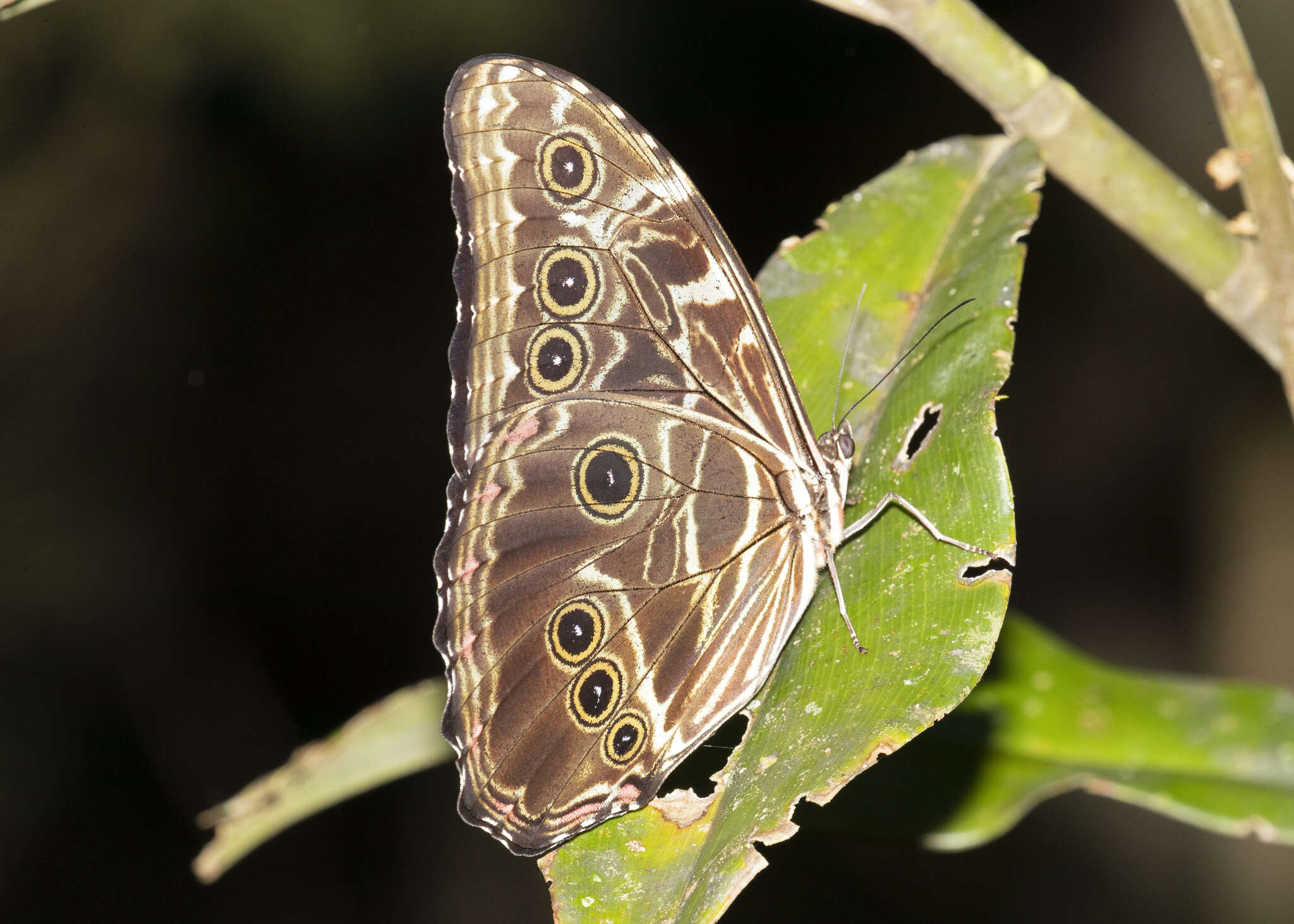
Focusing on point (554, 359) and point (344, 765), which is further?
point (344, 765)

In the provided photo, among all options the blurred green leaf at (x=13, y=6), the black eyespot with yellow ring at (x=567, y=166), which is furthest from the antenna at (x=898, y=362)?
the blurred green leaf at (x=13, y=6)

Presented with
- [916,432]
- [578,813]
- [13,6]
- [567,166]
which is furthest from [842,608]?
[13,6]

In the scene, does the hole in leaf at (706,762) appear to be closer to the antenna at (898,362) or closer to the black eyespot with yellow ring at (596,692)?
the black eyespot with yellow ring at (596,692)

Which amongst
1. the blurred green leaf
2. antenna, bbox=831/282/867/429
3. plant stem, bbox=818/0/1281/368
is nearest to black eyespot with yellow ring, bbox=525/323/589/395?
antenna, bbox=831/282/867/429

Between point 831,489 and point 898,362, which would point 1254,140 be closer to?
point 898,362

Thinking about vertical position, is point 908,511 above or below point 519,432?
below

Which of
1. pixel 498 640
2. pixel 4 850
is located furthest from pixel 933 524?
pixel 4 850

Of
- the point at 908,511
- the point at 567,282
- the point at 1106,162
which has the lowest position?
the point at 908,511

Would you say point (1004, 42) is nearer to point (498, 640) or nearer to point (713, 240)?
point (713, 240)
